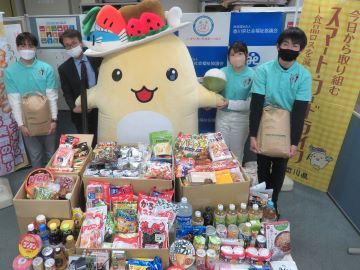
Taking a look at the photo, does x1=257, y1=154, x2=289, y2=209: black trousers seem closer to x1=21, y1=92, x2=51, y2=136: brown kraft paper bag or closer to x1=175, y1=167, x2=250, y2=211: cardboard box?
x1=175, y1=167, x2=250, y2=211: cardboard box

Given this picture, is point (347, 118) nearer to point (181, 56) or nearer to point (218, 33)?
point (218, 33)

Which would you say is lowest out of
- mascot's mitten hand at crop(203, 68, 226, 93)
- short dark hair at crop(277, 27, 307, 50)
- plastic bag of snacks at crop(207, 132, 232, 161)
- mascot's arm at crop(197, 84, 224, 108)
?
plastic bag of snacks at crop(207, 132, 232, 161)

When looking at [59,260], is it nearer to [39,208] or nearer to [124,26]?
[39,208]

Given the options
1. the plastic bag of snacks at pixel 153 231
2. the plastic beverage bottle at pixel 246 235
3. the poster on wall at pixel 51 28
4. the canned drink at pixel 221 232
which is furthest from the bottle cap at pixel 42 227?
the poster on wall at pixel 51 28

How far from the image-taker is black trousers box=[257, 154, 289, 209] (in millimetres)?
2367

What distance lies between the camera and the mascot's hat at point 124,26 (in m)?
1.99

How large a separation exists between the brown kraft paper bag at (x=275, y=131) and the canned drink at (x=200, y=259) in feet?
3.17

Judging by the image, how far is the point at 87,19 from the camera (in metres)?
2.04

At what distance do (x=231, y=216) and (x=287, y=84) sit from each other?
3.18 feet

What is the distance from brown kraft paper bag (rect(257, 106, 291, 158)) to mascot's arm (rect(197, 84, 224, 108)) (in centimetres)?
40

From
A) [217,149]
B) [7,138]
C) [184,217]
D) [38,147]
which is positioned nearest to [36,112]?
[38,147]

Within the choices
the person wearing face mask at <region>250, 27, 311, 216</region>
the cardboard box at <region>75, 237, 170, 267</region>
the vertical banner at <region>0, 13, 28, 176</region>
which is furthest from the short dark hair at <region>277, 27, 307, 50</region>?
the vertical banner at <region>0, 13, 28, 176</region>

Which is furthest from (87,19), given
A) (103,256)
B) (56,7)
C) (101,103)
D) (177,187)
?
(56,7)

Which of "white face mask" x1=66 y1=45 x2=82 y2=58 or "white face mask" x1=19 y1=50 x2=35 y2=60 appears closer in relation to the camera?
"white face mask" x1=19 y1=50 x2=35 y2=60
